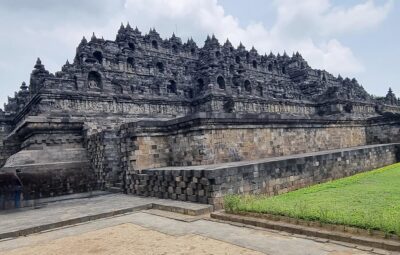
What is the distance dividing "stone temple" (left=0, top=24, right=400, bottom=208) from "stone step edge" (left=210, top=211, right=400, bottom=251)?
44.7 inches

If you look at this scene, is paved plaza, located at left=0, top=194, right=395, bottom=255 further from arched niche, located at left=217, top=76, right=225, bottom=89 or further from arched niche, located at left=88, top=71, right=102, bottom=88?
arched niche, located at left=217, top=76, right=225, bottom=89

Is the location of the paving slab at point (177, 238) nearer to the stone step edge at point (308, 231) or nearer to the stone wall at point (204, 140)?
the stone step edge at point (308, 231)

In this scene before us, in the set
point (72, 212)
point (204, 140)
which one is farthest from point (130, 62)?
point (72, 212)

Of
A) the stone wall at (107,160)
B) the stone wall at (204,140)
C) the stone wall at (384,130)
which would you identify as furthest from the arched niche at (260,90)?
the stone wall at (107,160)

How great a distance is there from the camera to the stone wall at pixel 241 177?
803cm

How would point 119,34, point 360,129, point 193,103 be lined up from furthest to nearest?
1. point 119,34
2. point 193,103
3. point 360,129

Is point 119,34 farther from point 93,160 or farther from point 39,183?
point 39,183

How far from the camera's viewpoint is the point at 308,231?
5.42 meters

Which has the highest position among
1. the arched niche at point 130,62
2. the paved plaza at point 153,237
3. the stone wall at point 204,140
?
the arched niche at point 130,62

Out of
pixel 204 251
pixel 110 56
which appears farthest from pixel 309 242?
pixel 110 56

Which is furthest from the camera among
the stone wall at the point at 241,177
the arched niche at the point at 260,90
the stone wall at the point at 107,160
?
the arched niche at the point at 260,90

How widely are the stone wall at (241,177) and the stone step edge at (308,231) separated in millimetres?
962

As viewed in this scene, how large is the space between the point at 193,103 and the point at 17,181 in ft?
60.8

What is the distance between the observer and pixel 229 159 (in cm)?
1142
